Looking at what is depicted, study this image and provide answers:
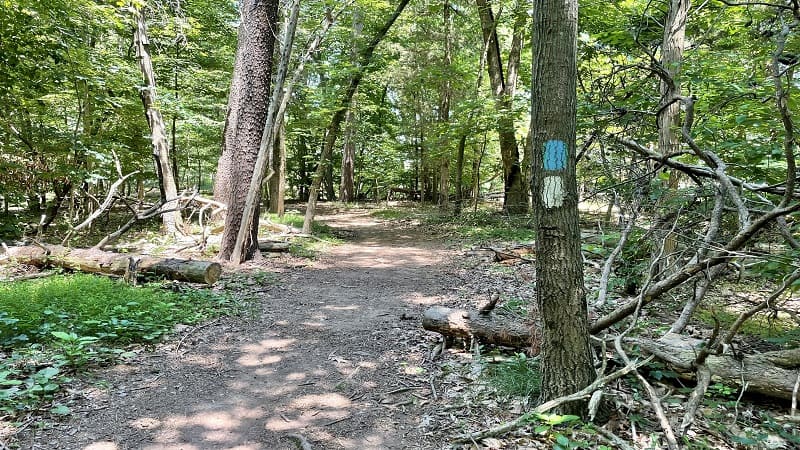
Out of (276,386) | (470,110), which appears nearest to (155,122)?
(470,110)

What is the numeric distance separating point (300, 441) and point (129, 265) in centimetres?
482

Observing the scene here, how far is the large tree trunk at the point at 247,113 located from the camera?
26.8ft

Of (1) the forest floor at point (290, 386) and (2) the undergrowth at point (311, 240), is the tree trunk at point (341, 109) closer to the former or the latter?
(2) the undergrowth at point (311, 240)

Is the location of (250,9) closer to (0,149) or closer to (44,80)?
(44,80)

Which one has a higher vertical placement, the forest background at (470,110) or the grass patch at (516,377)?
the forest background at (470,110)

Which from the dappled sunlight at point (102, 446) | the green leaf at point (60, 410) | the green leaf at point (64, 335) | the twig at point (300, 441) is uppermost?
the green leaf at point (64, 335)

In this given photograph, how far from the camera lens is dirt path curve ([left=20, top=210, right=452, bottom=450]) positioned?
10.4 ft

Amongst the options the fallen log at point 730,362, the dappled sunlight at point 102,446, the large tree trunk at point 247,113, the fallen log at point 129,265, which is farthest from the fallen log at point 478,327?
the large tree trunk at point 247,113

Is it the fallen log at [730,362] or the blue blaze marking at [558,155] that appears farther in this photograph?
the fallen log at [730,362]

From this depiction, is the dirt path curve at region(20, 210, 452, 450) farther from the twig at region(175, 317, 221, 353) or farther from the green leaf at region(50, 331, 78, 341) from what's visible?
the green leaf at region(50, 331, 78, 341)

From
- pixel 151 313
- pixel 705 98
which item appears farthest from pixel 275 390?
pixel 705 98

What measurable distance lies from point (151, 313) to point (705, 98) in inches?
316

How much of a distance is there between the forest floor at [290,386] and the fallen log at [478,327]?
0.25 metres

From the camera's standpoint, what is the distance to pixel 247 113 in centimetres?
833
